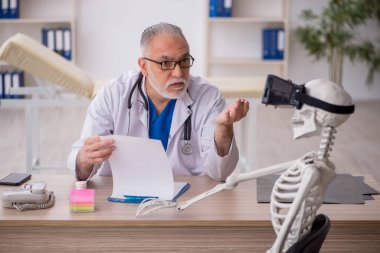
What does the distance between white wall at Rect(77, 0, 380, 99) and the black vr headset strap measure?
18.1 ft

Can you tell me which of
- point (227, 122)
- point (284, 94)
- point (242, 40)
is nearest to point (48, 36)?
point (242, 40)

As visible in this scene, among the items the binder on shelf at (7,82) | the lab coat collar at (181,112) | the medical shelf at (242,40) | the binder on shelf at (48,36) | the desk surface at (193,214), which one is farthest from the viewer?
the medical shelf at (242,40)

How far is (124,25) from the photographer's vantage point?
6.98 metres

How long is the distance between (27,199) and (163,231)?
1.30ft

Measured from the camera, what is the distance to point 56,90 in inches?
188

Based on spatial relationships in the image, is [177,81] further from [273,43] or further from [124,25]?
[124,25]

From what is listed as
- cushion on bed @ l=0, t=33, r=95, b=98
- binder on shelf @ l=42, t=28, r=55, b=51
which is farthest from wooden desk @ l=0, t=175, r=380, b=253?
binder on shelf @ l=42, t=28, r=55, b=51

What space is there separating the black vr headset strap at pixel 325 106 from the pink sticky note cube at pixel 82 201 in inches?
29.3

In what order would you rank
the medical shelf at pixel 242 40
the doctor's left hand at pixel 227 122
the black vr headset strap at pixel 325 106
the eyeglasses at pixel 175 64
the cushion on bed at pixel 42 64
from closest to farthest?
1. the black vr headset strap at pixel 325 106
2. the doctor's left hand at pixel 227 122
3. the eyeglasses at pixel 175 64
4. the cushion on bed at pixel 42 64
5. the medical shelf at pixel 242 40

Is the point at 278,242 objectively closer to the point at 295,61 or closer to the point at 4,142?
the point at 4,142

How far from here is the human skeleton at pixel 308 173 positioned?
1506 millimetres

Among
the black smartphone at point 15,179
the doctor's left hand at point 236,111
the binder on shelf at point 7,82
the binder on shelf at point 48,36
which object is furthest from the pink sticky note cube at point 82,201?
the binder on shelf at point 48,36

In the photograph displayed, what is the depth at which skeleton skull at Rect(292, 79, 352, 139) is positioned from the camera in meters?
1.50

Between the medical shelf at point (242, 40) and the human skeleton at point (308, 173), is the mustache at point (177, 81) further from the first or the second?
the medical shelf at point (242, 40)
